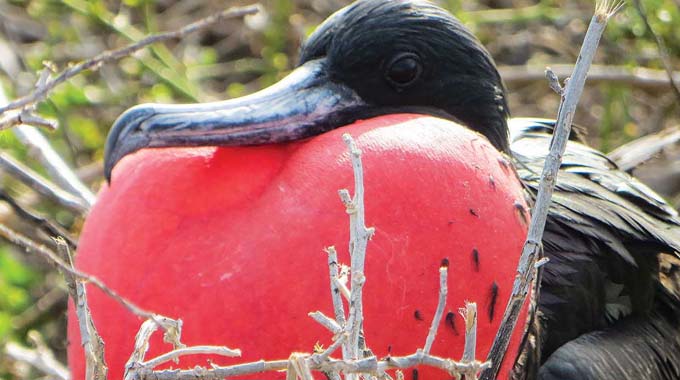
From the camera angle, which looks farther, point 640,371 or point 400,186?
point 640,371

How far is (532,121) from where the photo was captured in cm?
220

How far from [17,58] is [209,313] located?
60.7 inches

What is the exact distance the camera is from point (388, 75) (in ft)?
5.50

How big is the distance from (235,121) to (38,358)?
60 centimetres

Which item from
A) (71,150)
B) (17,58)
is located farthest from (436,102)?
(17,58)

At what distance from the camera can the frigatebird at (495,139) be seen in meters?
1.58

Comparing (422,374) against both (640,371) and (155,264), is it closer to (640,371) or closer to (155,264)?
(155,264)

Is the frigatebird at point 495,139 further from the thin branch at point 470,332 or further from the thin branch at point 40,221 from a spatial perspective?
the thin branch at point 470,332

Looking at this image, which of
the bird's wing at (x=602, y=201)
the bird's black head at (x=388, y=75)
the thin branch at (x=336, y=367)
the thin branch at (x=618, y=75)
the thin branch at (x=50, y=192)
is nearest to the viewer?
the thin branch at (x=336, y=367)

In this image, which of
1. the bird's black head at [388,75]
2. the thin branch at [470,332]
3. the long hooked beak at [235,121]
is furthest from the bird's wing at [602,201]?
the thin branch at [470,332]

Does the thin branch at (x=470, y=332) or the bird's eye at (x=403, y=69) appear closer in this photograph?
the thin branch at (x=470, y=332)

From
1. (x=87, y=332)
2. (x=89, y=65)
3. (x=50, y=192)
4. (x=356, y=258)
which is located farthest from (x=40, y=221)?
(x=356, y=258)

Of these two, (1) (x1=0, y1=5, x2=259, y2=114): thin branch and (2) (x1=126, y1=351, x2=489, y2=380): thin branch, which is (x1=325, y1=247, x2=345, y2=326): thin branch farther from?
(1) (x1=0, y1=5, x2=259, y2=114): thin branch

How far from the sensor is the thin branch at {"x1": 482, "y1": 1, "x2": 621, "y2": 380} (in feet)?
3.92
